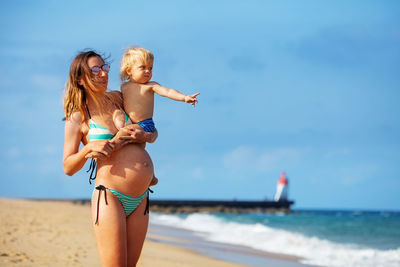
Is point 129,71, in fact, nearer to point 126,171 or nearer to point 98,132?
point 98,132

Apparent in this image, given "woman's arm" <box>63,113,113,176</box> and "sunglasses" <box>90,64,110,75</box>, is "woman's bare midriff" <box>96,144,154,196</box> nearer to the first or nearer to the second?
"woman's arm" <box>63,113,113,176</box>

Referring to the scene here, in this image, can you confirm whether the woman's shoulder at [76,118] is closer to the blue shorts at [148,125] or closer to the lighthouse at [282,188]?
the blue shorts at [148,125]

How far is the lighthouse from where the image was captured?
64.0 m

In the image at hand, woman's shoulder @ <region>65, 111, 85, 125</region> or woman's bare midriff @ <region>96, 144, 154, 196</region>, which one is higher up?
woman's shoulder @ <region>65, 111, 85, 125</region>

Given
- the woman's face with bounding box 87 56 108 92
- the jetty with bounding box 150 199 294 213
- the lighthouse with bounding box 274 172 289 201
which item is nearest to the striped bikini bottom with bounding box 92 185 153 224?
the woman's face with bounding box 87 56 108 92

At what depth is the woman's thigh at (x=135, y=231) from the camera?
3.01 m

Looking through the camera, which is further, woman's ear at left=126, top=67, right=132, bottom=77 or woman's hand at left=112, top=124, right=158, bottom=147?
woman's ear at left=126, top=67, right=132, bottom=77

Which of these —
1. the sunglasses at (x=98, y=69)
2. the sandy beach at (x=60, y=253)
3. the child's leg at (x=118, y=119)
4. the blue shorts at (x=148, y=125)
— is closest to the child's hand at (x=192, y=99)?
the blue shorts at (x=148, y=125)

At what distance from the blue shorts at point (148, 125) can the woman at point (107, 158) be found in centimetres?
4

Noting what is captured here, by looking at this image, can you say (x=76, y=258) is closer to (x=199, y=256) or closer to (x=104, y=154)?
(x=199, y=256)

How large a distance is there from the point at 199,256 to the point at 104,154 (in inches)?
326

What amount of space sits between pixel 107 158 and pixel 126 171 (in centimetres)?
14

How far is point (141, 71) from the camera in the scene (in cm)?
314

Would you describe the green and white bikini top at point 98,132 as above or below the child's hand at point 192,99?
below
